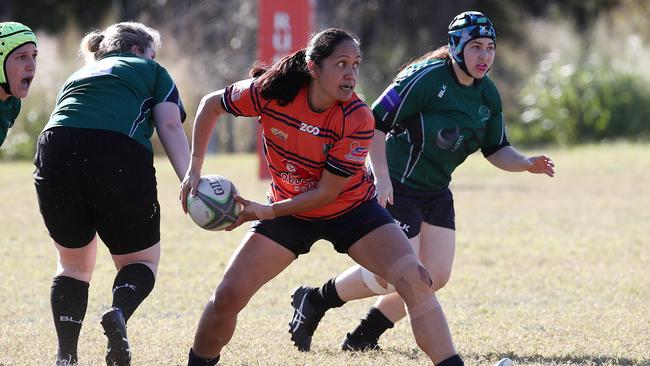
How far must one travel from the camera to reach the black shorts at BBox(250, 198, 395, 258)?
4863mm

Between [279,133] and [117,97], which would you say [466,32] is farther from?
[117,97]

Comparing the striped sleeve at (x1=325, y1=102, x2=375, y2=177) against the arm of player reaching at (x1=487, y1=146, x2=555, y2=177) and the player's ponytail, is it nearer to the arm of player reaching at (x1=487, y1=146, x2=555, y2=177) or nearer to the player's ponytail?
the player's ponytail

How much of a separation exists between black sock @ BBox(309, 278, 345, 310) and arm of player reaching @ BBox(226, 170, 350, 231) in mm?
1279

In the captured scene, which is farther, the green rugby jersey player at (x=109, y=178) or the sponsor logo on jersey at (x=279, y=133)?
the green rugby jersey player at (x=109, y=178)

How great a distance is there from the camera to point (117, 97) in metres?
5.10

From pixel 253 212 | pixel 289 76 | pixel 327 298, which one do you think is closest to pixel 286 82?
pixel 289 76

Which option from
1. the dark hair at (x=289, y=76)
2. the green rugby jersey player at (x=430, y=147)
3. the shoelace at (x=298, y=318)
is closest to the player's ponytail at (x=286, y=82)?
the dark hair at (x=289, y=76)

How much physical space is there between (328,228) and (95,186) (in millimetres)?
1094

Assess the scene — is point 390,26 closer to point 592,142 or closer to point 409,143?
point 592,142

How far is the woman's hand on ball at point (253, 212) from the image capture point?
479 cm

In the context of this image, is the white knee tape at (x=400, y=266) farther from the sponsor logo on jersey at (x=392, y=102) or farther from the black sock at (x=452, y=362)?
the sponsor logo on jersey at (x=392, y=102)

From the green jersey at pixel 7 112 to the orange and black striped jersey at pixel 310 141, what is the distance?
118cm

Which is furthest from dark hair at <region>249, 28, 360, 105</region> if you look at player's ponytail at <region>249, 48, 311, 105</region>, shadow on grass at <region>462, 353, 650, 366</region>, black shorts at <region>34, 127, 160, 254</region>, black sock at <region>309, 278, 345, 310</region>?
shadow on grass at <region>462, 353, 650, 366</region>

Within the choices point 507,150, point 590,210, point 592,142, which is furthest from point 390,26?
point 507,150
